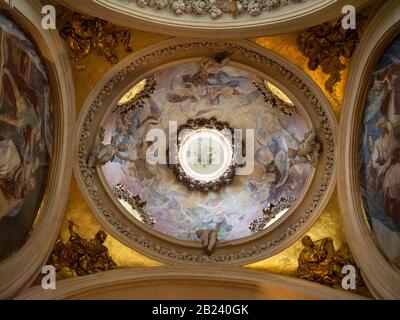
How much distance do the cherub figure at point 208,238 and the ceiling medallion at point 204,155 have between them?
1.22 metres

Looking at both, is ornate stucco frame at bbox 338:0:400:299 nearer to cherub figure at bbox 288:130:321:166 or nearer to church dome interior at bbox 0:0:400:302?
church dome interior at bbox 0:0:400:302

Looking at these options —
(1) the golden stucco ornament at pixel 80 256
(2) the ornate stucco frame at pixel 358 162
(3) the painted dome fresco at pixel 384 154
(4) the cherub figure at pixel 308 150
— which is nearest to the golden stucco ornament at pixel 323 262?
(2) the ornate stucco frame at pixel 358 162

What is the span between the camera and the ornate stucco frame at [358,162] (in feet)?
38.3

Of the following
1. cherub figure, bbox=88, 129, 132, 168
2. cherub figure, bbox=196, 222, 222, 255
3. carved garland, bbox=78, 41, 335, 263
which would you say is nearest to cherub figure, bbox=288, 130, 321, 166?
A: carved garland, bbox=78, 41, 335, 263

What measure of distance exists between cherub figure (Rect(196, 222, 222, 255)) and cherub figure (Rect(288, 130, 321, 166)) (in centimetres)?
216

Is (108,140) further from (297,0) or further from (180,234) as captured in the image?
(297,0)

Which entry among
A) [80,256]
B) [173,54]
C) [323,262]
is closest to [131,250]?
[80,256]

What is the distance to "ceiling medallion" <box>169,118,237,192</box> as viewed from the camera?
49.9ft

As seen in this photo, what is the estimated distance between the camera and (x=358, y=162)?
41.9ft

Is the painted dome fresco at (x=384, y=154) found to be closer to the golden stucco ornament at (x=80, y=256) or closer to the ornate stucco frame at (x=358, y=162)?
the ornate stucco frame at (x=358, y=162)

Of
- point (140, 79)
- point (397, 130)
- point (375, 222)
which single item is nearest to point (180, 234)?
point (140, 79)

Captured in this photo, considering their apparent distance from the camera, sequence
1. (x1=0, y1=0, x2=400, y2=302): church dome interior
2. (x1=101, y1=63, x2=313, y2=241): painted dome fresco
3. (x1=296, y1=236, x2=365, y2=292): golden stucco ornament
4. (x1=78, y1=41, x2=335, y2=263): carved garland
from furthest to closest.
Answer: (x1=101, y1=63, x2=313, y2=241): painted dome fresco
(x1=78, y1=41, x2=335, y2=263): carved garland
(x1=296, y1=236, x2=365, y2=292): golden stucco ornament
(x1=0, y1=0, x2=400, y2=302): church dome interior

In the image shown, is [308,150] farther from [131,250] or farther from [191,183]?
[131,250]

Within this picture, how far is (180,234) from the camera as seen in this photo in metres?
14.4
